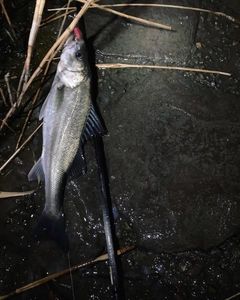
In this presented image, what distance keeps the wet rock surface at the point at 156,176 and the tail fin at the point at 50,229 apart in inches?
10.6

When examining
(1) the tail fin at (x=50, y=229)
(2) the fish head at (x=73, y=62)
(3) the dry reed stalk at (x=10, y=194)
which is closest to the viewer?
(2) the fish head at (x=73, y=62)

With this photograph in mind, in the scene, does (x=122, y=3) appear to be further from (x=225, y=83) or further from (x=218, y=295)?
(x=218, y=295)

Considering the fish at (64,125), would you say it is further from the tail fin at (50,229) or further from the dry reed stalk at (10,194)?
the dry reed stalk at (10,194)

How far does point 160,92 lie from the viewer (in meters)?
3.99

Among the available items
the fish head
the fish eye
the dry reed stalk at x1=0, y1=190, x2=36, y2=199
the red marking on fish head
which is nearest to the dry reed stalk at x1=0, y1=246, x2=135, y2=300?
the dry reed stalk at x1=0, y1=190, x2=36, y2=199

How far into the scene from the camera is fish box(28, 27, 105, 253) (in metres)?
3.20

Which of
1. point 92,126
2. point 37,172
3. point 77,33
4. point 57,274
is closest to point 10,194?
point 37,172

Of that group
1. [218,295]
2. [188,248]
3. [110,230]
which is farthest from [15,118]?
[218,295]

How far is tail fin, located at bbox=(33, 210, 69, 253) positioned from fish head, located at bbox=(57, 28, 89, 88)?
141 cm

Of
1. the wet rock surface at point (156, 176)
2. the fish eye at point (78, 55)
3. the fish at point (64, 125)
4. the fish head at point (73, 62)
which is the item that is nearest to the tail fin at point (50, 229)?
the fish at point (64, 125)

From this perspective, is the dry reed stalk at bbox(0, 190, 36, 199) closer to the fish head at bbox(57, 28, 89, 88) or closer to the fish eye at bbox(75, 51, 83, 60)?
the fish head at bbox(57, 28, 89, 88)

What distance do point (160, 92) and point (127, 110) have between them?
488 millimetres

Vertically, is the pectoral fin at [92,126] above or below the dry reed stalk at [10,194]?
above

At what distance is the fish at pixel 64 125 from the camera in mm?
3201
